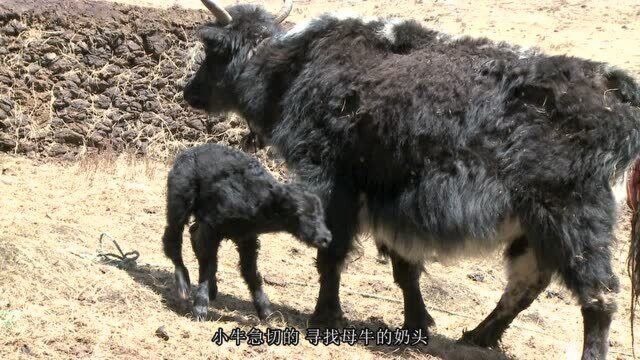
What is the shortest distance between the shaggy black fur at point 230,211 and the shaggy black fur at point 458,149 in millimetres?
440

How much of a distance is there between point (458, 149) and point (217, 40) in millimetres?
2385

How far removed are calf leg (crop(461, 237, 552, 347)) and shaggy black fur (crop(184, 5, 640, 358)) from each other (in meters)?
0.01

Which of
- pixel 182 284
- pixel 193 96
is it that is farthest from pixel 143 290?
pixel 193 96

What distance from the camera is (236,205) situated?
5.98m

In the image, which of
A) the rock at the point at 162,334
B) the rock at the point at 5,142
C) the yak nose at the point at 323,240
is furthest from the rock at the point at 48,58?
the rock at the point at 162,334

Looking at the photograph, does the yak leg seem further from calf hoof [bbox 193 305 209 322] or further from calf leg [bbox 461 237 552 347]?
calf leg [bbox 461 237 552 347]

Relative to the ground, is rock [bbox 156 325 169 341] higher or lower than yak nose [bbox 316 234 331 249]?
lower

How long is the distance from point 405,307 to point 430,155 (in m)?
1.30

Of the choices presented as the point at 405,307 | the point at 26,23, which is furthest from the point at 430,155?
the point at 26,23

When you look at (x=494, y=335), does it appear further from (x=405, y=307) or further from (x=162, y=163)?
(x=162, y=163)

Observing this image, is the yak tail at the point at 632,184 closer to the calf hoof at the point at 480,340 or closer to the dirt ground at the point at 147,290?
the dirt ground at the point at 147,290

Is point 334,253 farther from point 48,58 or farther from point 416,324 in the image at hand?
point 48,58

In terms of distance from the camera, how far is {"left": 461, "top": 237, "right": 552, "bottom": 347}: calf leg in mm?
6613

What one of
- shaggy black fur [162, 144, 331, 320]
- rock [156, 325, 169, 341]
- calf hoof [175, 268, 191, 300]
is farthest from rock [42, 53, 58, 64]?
rock [156, 325, 169, 341]
